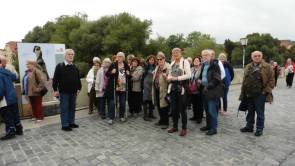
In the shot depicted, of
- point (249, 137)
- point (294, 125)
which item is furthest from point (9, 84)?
point (294, 125)

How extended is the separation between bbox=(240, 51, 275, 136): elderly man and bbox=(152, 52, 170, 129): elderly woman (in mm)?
1823

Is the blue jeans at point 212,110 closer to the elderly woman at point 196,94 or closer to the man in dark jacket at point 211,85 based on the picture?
the man in dark jacket at point 211,85

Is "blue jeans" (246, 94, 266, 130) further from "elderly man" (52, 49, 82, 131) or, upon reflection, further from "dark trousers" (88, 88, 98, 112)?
"dark trousers" (88, 88, 98, 112)

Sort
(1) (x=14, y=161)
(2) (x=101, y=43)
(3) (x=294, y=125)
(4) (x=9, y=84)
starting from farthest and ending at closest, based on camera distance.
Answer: (2) (x=101, y=43) → (3) (x=294, y=125) → (4) (x=9, y=84) → (1) (x=14, y=161)

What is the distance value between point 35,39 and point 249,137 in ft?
185

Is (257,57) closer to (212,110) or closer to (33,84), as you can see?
(212,110)

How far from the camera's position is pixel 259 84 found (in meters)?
6.03

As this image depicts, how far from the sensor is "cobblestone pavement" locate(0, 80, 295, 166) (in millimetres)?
4777

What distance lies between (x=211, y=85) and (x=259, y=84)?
103cm

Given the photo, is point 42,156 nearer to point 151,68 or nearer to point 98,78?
point 98,78

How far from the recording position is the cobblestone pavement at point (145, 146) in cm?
478

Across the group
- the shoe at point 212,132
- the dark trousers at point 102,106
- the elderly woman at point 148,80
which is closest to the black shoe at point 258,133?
the shoe at point 212,132

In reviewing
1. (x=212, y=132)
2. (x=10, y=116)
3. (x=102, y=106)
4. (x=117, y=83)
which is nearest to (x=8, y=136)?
(x=10, y=116)

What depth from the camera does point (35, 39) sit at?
55.8 meters
